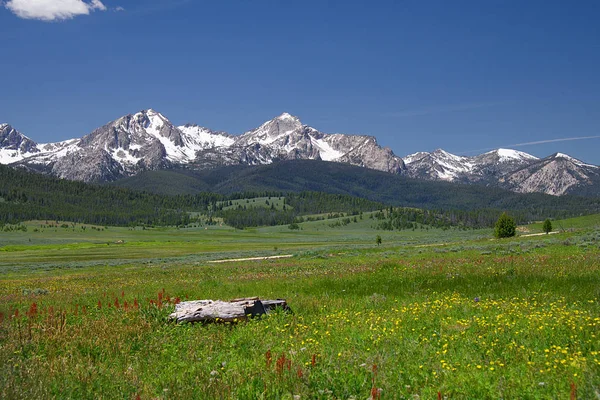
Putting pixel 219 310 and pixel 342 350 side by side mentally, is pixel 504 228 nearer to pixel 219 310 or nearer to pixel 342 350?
pixel 219 310

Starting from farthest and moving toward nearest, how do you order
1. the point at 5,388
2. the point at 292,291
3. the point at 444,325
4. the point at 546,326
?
1. the point at 292,291
2. the point at 444,325
3. the point at 546,326
4. the point at 5,388

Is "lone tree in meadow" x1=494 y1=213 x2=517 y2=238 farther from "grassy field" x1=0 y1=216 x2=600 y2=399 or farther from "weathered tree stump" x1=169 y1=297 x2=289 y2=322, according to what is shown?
"weathered tree stump" x1=169 y1=297 x2=289 y2=322

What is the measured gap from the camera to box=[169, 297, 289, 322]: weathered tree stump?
42.0 feet

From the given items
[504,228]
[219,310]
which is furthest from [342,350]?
[504,228]

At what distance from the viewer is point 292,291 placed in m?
19.6

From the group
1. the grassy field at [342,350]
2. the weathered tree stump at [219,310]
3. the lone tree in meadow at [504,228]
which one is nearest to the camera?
the grassy field at [342,350]

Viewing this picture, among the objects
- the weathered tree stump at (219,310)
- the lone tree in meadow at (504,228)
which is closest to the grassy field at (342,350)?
the weathered tree stump at (219,310)

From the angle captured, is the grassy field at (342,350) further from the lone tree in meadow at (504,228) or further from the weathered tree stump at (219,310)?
the lone tree in meadow at (504,228)

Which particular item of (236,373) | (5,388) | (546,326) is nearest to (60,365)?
(5,388)

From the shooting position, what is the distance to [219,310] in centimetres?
1315

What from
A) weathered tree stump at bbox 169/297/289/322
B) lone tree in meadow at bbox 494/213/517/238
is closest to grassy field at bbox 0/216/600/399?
weathered tree stump at bbox 169/297/289/322

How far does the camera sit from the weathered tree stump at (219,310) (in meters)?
12.8

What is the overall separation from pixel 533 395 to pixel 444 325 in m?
4.10

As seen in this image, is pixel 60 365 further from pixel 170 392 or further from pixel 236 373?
pixel 236 373
